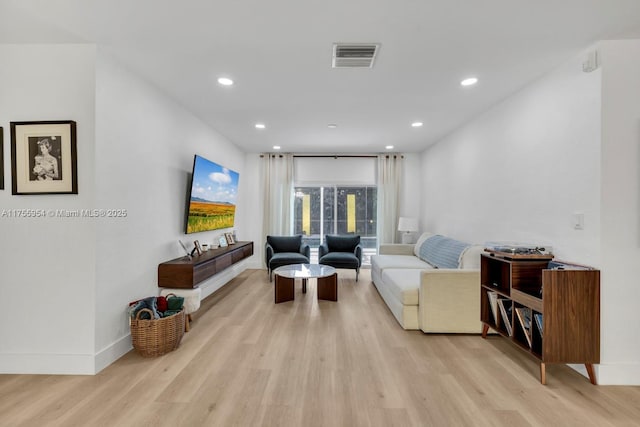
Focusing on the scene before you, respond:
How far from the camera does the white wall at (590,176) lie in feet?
7.07

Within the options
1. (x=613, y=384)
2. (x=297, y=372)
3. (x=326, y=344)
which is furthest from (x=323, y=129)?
(x=613, y=384)

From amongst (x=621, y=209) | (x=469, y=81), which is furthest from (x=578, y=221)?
(x=469, y=81)

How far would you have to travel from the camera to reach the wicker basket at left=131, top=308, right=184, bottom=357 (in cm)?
248

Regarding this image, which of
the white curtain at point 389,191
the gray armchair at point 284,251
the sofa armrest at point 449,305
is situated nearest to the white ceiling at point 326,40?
the sofa armrest at point 449,305

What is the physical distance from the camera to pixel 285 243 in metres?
5.71

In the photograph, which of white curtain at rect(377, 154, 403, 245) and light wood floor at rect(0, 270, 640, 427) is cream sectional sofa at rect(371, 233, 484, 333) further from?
white curtain at rect(377, 154, 403, 245)

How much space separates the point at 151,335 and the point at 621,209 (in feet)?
12.6

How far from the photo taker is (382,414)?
182 cm

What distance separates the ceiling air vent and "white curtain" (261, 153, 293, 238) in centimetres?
388

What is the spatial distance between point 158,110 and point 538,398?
4148 mm

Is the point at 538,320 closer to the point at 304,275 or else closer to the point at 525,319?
the point at 525,319

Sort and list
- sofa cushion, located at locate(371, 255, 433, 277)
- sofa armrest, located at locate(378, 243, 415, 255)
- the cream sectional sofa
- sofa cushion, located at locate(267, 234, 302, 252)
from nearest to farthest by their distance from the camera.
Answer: the cream sectional sofa
sofa cushion, located at locate(371, 255, 433, 277)
sofa armrest, located at locate(378, 243, 415, 255)
sofa cushion, located at locate(267, 234, 302, 252)

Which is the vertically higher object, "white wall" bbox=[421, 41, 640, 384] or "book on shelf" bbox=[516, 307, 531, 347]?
"white wall" bbox=[421, 41, 640, 384]

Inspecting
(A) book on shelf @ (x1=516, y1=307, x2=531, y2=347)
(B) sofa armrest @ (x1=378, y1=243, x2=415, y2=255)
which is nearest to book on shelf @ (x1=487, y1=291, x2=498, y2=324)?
(A) book on shelf @ (x1=516, y1=307, x2=531, y2=347)
